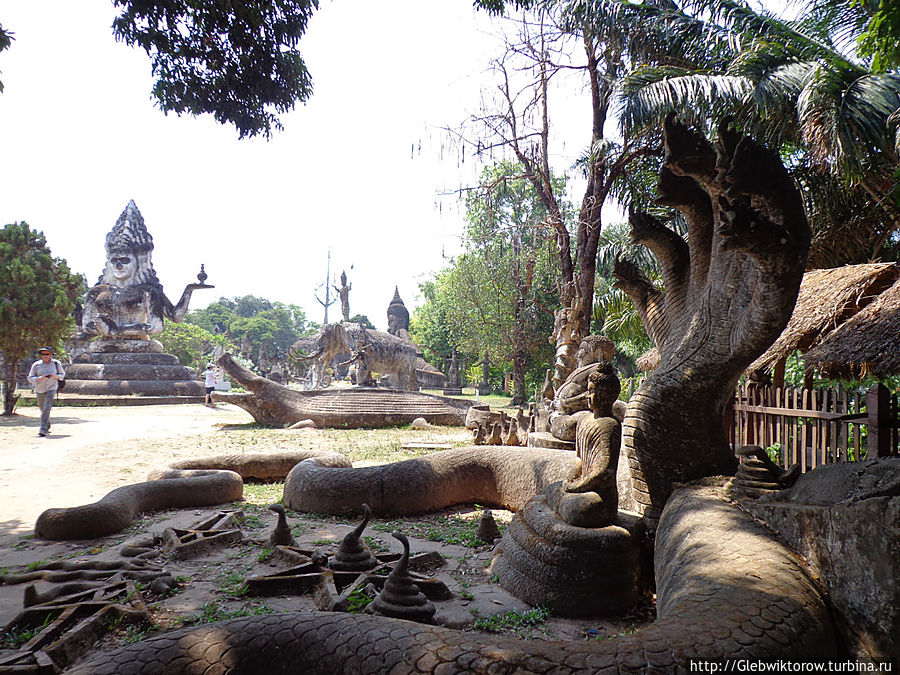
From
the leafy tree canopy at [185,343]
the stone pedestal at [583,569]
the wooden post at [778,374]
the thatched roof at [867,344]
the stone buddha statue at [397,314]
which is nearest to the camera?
the stone pedestal at [583,569]

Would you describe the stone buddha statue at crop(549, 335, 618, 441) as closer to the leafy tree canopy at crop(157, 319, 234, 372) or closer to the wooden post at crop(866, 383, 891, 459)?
the wooden post at crop(866, 383, 891, 459)

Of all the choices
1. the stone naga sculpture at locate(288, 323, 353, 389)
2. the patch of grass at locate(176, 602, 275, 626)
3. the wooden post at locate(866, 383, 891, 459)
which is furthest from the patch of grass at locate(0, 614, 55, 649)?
the stone naga sculpture at locate(288, 323, 353, 389)

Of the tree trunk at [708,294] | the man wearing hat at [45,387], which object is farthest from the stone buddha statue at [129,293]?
the tree trunk at [708,294]

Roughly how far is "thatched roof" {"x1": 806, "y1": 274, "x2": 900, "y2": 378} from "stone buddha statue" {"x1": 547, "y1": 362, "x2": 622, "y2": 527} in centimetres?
375

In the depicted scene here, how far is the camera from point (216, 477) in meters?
6.47

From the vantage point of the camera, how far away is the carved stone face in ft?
67.3

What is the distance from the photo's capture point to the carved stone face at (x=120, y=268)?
67.3ft

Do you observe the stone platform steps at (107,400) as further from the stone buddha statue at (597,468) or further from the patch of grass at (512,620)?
the stone buddha statue at (597,468)

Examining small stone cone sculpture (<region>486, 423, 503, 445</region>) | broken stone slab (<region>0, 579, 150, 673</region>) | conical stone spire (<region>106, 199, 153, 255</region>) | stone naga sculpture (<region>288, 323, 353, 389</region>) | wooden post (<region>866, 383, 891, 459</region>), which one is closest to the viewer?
broken stone slab (<region>0, 579, 150, 673</region>)

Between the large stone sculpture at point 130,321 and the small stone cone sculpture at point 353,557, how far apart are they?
17648 mm

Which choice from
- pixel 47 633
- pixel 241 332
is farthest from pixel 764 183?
pixel 241 332

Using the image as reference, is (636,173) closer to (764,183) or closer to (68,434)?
(764,183)

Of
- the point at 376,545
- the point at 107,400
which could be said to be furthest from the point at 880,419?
the point at 107,400

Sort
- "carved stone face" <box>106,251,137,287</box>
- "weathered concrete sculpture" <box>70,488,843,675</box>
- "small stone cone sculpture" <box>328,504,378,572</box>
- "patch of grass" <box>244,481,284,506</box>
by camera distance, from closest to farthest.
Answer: "weathered concrete sculpture" <box>70,488,843,675</box>
"small stone cone sculpture" <box>328,504,378,572</box>
"patch of grass" <box>244,481,284,506</box>
"carved stone face" <box>106,251,137,287</box>
